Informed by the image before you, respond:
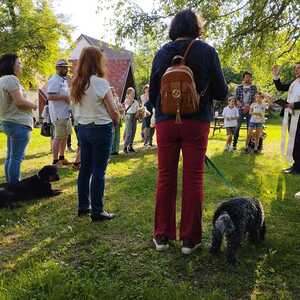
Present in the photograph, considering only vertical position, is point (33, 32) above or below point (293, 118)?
above

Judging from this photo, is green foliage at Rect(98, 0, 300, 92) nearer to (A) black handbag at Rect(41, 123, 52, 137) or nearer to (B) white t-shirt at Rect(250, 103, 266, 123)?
(B) white t-shirt at Rect(250, 103, 266, 123)

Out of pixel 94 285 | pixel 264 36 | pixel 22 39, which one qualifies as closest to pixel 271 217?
pixel 94 285

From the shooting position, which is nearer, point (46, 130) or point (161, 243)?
point (161, 243)

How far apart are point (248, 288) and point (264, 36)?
951cm

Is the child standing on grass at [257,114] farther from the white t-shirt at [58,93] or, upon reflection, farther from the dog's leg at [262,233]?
the dog's leg at [262,233]

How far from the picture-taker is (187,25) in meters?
3.82

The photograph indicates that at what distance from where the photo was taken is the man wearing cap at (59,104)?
297 inches

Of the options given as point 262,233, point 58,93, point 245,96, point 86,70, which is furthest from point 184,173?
point 245,96

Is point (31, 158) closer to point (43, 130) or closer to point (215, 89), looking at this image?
point (43, 130)

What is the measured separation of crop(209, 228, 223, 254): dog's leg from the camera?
12.3 ft

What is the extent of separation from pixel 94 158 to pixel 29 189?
1.69 meters

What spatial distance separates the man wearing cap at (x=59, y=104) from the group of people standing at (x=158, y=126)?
179 centimetres

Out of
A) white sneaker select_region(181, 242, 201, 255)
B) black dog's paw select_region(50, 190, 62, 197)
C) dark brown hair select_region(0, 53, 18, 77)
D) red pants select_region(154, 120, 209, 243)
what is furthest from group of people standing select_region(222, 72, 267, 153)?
white sneaker select_region(181, 242, 201, 255)

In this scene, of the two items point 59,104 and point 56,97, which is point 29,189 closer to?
point 56,97
